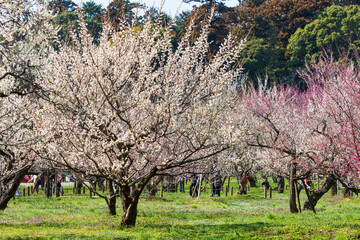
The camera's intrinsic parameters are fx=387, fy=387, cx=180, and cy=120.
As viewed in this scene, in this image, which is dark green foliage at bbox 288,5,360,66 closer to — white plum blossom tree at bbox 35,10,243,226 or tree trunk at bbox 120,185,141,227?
white plum blossom tree at bbox 35,10,243,226

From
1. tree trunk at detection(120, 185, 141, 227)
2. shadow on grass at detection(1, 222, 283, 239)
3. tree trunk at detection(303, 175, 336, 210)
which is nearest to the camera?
shadow on grass at detection(1, 222, 283, 239)

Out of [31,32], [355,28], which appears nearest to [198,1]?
[355,28]

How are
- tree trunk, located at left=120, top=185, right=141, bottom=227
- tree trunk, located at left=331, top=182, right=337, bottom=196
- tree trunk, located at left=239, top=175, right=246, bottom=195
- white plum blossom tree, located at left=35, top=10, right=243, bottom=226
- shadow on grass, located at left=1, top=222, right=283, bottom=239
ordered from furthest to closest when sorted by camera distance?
1. tree trunk, located at left=239, top=175, right=246, bottom=195
2. tree trunk, located at left=331, top=182, right=337, bottom=196
3. tree trunk, located at left=120, top=185, right=141, bottom=227
4. shadow on grass, located at left=1, top=222, right=283, bottom=239
5. white plum blossom tree, located at left=35, top=10, right=243, bottom=226

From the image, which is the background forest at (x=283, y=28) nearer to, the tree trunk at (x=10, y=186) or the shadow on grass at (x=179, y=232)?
the tree trunk at (x=10, y=186)

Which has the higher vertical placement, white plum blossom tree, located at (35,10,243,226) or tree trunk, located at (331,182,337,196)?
white plum blossom tree, located at (35,10,243,226)

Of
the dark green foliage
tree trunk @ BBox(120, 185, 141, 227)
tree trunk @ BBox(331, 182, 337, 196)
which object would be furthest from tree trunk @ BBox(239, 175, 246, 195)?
the dark green foliage

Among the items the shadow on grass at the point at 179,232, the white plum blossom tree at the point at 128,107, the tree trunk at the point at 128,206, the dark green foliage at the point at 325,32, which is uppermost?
the dark green foliage at the point at 325,32

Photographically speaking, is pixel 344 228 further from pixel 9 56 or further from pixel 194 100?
pixel 9 56

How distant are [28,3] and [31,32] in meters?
0.55

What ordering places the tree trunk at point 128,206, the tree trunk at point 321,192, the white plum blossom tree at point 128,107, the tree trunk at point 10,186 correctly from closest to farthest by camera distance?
the white plum blossom tree at point 128,107, the tree trunk at point 128,206, the tree trunk at point 10,186, the tree trunk at point 321,192

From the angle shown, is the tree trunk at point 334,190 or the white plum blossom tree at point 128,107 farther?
the tree trunk at point 334,190

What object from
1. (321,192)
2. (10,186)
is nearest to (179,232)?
(10,186)

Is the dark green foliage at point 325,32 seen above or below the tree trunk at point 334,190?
above

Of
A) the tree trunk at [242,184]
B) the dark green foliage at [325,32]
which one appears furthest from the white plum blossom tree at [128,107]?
the dark green foliage at [325,32]
